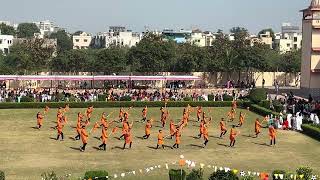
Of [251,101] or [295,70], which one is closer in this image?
[251,101]

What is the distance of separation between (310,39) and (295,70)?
18906 mm

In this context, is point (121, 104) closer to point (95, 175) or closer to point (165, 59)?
point (95, 175)

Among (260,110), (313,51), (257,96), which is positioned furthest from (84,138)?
(313,51)

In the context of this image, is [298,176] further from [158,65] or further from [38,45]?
[38,45]

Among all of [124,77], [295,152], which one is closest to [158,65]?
[124,77]

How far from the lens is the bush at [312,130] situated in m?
27.5

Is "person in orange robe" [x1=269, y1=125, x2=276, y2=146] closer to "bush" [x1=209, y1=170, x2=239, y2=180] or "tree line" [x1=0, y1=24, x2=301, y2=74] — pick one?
"bush" [x1=209, y1=170, x2=239, y2=180]

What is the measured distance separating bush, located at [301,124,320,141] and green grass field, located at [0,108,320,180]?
365mm

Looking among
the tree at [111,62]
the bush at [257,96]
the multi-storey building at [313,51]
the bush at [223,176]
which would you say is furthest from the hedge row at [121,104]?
the tree at [111,62]

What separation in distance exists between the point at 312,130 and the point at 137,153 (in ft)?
33.6

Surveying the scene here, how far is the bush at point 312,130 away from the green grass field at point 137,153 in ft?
1.20

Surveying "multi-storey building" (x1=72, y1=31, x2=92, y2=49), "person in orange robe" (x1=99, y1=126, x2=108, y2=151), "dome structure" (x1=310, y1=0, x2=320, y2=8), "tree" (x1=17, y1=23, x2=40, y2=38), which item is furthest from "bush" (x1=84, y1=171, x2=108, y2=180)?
"tree" (x1=17, y1=23, x2=40, y2=38)

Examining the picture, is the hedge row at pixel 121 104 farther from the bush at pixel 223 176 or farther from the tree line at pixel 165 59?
the bush at pixel 223 176

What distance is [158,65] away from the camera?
217ft
